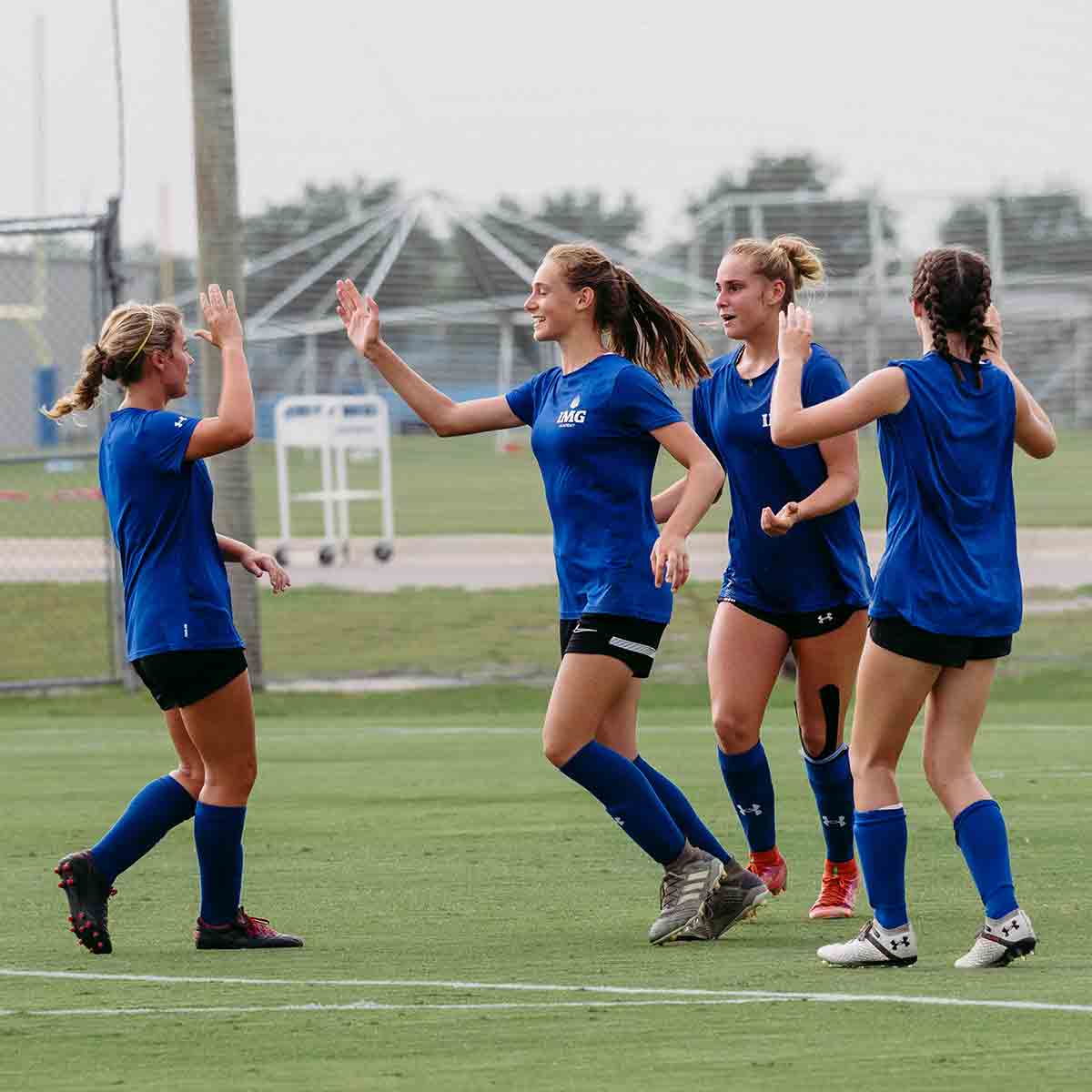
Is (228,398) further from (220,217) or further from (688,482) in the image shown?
(220,217)

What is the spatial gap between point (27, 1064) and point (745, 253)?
11.5 ft

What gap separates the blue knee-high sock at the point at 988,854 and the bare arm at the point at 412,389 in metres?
1.94

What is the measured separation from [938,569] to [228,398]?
214 cm

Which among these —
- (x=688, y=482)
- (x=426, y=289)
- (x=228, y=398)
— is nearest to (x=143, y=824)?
(x=228, y=398)

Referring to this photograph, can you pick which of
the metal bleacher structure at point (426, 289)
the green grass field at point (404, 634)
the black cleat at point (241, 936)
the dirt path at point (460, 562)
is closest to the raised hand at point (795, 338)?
the black cleat at point (241, 936)

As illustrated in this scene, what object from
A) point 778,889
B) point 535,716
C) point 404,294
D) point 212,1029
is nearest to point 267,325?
point 404,294

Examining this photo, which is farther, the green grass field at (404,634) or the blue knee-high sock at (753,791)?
the green grass field at (404,634)

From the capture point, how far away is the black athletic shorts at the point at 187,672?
21.3 ft

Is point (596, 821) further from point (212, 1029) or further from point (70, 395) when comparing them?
point (212, 1029)

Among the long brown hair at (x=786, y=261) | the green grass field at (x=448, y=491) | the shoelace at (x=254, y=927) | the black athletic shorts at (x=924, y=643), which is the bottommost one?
the green grass field at (x=448, y=491)

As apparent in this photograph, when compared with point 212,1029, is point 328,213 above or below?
above

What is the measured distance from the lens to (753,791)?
7.32m

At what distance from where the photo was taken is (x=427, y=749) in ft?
40.6

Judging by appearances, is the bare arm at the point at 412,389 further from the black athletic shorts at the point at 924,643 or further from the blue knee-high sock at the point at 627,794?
the black athletic shorts at the point at 924,643
